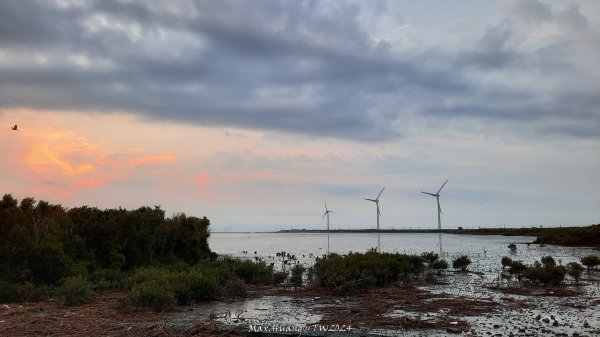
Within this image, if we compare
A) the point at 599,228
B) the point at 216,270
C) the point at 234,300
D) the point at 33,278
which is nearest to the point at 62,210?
the point at 33,278

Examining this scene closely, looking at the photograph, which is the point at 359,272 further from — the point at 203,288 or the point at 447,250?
the point at 447,250

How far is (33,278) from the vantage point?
22.8 metres

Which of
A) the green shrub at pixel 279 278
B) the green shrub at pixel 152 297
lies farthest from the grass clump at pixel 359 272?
the green shrub at pixel 152 297

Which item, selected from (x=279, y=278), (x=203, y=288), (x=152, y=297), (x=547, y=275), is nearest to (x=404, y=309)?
(x=203, y=288)

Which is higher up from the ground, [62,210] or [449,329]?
[62,210]

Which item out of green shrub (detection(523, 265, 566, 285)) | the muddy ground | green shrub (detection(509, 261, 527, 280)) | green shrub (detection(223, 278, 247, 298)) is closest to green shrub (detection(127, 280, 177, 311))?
the muddy ground

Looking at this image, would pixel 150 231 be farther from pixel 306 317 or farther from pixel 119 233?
pixel 306 317

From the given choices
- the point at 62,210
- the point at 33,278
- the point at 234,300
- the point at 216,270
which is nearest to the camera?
the point at 234,300

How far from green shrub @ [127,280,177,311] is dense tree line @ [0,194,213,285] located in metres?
7.81

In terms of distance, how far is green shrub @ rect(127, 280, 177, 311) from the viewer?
17328 millimetres

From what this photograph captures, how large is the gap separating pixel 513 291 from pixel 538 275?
360cm

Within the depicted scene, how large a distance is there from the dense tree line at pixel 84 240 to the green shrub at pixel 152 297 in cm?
781

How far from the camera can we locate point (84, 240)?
87.5 ft

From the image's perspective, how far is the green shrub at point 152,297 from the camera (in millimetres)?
17328
